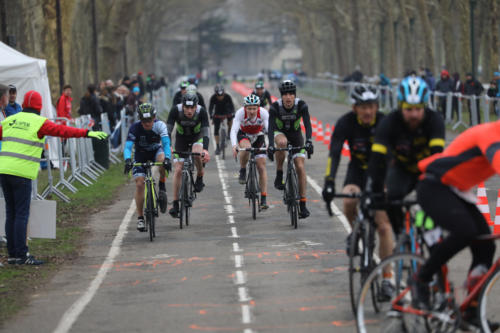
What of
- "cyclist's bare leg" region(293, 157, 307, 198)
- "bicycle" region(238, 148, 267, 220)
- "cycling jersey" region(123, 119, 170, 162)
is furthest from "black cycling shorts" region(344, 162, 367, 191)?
"bicycle" region(238, 148, 267, 220)

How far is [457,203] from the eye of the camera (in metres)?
7.18

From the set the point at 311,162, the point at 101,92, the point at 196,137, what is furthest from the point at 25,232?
the point at 101,92

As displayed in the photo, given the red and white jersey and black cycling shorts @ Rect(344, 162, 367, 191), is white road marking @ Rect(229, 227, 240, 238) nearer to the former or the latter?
the red and white jersey

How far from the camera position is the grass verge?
11.0 m

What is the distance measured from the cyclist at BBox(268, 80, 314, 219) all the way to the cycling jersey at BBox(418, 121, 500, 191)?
7425 mm

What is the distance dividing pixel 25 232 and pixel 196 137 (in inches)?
175

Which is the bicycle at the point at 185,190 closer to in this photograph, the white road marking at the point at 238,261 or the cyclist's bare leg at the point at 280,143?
the cyclist's bare leg at the point at 280,143

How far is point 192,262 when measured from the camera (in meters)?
12.5

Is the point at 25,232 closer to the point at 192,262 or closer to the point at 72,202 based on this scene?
the point at 192,262

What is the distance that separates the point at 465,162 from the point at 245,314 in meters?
Result: 3.08

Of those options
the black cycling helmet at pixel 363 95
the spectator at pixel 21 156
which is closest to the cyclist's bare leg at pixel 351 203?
the black cycling helmet at pixel 363 95

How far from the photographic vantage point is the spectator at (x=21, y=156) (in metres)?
12.2

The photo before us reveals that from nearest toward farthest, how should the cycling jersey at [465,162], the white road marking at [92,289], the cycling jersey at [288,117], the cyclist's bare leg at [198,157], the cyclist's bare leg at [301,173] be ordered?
the cycling jersey at [465,162], the white road marking at [92,289], the cyclist's bare leg at [301,173], the cycling jersey at [288,117], the cyclist's bare leg at [198,157]

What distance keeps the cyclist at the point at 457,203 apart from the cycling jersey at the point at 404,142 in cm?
79
